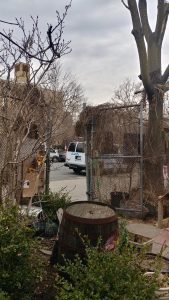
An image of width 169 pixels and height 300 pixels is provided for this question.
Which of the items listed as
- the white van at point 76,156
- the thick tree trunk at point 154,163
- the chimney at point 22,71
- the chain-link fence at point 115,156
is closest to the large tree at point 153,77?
the thick tree trunk at point 154,163

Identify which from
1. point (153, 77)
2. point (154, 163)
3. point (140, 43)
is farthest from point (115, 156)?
point (140, 43)

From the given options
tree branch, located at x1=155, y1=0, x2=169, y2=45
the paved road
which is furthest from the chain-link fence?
tree branch, located at x1=155, y1=0, x2=169, y2=45

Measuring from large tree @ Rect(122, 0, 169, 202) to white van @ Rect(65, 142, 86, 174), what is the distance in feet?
44.5

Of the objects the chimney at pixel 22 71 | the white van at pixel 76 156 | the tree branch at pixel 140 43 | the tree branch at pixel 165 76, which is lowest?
the white van at pixel 76 156

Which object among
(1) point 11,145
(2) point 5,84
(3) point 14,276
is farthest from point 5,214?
(2) point 5,84

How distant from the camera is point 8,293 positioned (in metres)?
3.14

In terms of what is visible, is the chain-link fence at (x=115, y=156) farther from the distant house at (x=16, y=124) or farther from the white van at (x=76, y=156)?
the white van at (x=76, y=156)

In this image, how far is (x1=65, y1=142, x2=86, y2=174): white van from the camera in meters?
23.4

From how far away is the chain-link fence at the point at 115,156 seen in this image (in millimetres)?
8945

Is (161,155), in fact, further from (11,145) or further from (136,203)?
(11,145)

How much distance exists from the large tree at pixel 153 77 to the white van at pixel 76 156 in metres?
13.6

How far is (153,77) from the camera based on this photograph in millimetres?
9977

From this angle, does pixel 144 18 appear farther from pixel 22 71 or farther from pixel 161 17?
pixel 22 71

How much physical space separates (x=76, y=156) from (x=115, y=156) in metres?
14.6
